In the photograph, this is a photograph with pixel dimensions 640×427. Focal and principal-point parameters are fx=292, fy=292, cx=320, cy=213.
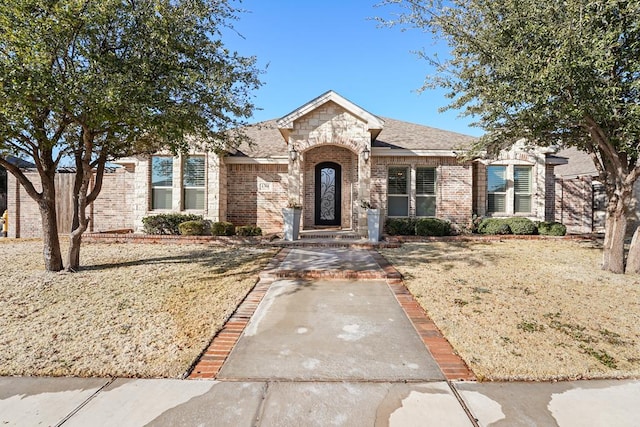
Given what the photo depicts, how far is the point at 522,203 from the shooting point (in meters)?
11.8

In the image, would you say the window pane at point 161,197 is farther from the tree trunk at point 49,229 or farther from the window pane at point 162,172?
the tree trunk at point 49,229

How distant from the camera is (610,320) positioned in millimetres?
3969

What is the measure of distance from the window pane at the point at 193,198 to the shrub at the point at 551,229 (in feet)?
41.2

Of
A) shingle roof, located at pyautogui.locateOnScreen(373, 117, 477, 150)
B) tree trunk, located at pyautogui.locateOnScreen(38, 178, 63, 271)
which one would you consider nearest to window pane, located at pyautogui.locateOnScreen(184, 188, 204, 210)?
tree trunk, located at pyautogui.locateOnScreen(38, 178, 63, 271)

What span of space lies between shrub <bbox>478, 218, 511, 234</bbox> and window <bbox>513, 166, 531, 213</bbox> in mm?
1618

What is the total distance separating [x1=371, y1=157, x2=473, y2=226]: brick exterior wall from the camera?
1152cm

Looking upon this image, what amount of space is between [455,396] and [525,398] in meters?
0.59

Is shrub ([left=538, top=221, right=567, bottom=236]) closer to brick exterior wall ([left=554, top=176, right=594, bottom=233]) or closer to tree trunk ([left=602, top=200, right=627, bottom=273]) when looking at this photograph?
brick exterior wall ([left=554, top=176, right=594, bottom=233])

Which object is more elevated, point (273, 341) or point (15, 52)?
point (15, 52)

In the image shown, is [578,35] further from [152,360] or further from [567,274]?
[152,360]

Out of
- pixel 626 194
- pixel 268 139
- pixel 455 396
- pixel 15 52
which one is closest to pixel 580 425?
pixel 455 396

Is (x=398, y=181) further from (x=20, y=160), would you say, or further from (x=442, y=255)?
(x=20, y=160)

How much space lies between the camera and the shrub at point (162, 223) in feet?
33.8

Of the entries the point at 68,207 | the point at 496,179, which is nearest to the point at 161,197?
the point at 68,207
